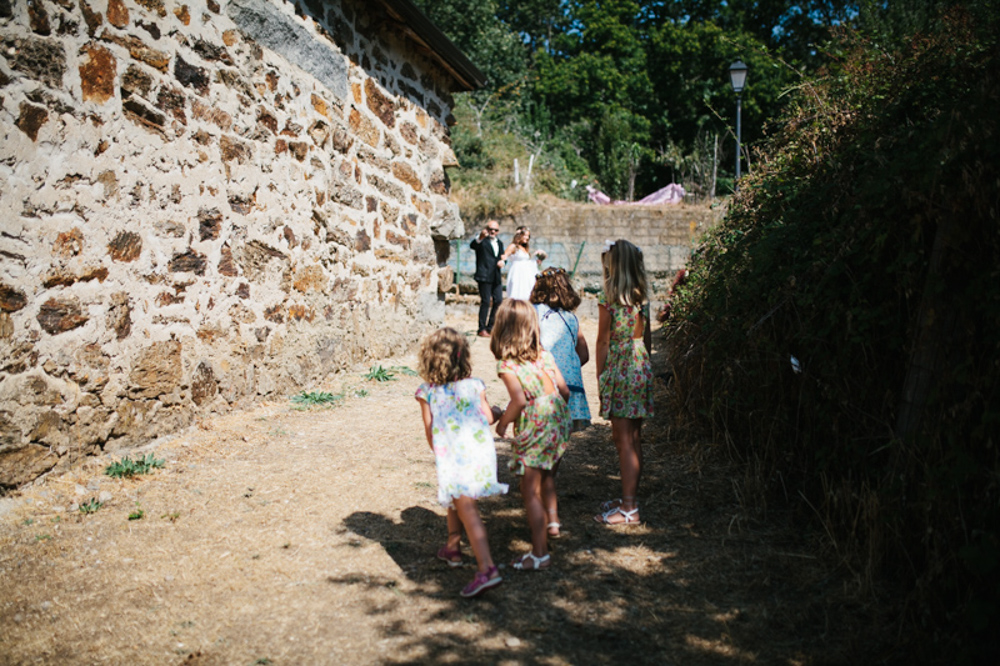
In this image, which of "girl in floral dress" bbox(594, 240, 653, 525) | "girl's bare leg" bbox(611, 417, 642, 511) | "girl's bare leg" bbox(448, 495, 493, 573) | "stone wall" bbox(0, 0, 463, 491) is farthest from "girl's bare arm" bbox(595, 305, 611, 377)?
"stone wall" bbox(0, 0, 463, 491)

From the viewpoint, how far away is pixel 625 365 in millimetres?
3668

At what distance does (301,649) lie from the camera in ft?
8.13

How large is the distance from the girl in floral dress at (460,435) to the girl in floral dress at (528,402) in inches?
8.3

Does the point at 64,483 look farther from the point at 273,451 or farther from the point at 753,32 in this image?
the point at 753,32

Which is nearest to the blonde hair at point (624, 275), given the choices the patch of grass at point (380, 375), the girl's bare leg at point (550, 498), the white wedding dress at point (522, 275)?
the girl's bare leg at point (550, 498)

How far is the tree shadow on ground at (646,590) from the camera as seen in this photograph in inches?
97.9

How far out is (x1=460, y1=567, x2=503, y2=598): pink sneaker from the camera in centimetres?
284

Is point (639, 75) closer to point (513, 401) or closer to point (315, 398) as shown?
point (315, 398)

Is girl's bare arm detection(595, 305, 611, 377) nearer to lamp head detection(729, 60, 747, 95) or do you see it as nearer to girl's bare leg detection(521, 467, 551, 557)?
girl's bare leg detection(521, 467, 551, 557)

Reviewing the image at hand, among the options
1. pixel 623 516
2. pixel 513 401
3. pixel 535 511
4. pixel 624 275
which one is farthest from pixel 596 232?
pixel 535 511

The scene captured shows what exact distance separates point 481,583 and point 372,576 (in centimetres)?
52

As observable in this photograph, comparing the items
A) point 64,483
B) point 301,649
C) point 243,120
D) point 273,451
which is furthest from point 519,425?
point 243,120

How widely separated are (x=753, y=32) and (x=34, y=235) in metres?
28.6

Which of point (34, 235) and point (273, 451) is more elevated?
point (34, 235)
